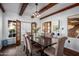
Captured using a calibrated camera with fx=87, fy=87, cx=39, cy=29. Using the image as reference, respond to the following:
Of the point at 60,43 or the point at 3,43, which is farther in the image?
the point at 60,43

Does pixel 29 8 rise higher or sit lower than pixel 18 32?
higher

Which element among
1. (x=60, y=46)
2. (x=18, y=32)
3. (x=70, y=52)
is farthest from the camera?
(x=60, y=46)

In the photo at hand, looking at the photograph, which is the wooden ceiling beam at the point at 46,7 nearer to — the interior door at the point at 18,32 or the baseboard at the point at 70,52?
the interior door at the point at 18,32

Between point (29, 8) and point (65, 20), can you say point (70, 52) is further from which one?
point (29, 8)

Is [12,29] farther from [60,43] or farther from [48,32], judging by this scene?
[60,43]

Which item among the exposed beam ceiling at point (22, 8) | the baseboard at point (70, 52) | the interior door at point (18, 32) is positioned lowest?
the baseboard at point (70, 52)

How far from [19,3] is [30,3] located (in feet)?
0.69

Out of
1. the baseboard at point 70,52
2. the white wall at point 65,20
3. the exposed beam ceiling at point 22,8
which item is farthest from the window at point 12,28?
the baseboard at point 70,52

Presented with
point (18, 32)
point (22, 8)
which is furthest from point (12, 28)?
point (22, 8)

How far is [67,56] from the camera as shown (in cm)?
168

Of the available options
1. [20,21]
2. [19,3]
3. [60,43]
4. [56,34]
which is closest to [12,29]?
[20,21]

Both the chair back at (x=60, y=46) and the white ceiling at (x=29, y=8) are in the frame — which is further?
the chair back at (x=60, y=46)

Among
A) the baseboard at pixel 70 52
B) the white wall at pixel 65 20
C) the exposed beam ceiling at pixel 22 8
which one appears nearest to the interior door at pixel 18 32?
the exposed beam ceiling at pixel 22 8

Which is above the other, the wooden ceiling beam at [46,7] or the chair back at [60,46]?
the wooden ceiling beam at [46,7]
